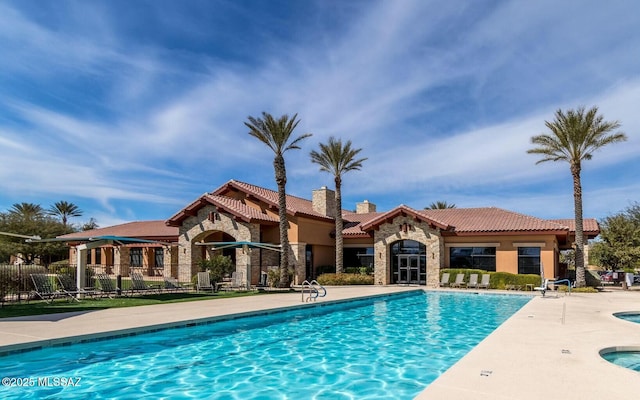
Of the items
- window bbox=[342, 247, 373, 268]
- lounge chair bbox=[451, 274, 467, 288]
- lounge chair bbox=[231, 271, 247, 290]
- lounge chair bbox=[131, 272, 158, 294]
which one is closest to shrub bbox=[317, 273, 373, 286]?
window bbox=[342, 247, 373, 268]

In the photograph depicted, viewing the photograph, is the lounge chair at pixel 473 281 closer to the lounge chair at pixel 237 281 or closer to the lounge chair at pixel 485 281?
the lounge chair at pixel 485 281

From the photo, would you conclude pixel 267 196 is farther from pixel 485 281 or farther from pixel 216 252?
pixel 485 281

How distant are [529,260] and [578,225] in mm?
3469

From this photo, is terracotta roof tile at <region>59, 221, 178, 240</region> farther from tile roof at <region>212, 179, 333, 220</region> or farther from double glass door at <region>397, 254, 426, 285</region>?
double glass door at <region>397, 254, 426, 285</region>

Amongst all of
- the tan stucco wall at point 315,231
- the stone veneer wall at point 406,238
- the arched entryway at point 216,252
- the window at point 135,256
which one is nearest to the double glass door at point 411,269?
the stone veneer wall at point 406,238

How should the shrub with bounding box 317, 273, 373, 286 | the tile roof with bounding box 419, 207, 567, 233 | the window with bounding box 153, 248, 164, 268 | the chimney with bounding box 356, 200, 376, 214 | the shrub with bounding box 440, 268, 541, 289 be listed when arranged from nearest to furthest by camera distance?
the shrub with bounding box 440, 268, 541, 289 → the tile roof with bounding box 419, 207, 567, 233 → the shrub with bounding box 317, 273, 373, 286 → the window with bounding box 153, 248, 164, 268 → the chimney with bounding box 356, 200, 376, 214

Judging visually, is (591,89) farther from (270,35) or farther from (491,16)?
(270,35)

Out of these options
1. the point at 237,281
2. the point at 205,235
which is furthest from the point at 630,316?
the point at 205,235

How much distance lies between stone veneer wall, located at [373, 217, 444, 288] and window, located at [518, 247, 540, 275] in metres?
4.78

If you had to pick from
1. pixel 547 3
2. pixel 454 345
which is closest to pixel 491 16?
pixel 547 3

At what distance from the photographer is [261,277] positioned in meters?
29.2

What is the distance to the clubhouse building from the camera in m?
29.9

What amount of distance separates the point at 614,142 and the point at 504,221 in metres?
7.85

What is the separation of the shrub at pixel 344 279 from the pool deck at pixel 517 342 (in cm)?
1353
